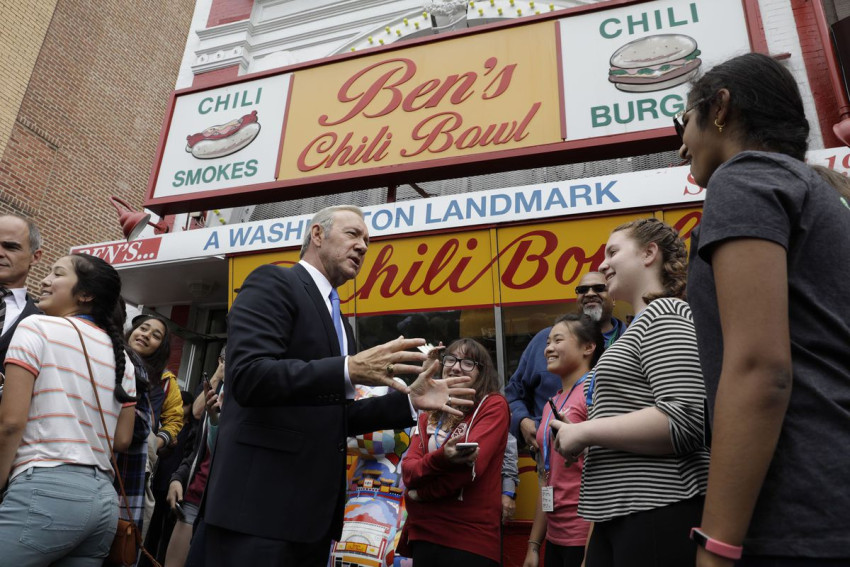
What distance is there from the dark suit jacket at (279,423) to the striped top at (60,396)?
709 mm

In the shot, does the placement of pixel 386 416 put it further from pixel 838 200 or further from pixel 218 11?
pixel 218 11

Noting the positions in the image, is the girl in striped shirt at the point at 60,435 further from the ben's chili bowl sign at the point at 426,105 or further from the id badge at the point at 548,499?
the ben's chili bowl sign at the point at 426,105

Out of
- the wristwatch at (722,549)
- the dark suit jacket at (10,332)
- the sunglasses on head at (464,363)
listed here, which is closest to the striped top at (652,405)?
the wristwatch at (722,549)

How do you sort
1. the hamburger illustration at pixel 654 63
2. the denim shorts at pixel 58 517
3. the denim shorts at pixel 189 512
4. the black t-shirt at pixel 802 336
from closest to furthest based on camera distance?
1. the black t-shirt at pixel 802 336
2. the denim shorts at pixel 58 517
3. the denim shorts at pixel 189 512
4. the hamburger illustration at pixel 654 63

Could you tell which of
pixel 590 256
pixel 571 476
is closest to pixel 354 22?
pixel 590 256

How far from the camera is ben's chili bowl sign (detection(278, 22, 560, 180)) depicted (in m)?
6.54

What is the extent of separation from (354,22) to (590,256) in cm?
635

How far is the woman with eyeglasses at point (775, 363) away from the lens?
1.04 m

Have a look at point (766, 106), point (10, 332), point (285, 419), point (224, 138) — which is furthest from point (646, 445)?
point (224, 138)

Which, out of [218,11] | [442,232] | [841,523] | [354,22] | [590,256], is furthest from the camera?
[218,11]

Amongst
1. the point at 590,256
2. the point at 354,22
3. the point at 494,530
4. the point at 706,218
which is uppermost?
the point at 354,22

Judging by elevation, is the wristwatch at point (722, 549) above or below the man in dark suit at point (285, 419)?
below

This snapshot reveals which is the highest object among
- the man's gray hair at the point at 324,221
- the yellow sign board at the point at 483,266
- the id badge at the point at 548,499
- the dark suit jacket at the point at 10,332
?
the yellow sign board at the point at 483,266

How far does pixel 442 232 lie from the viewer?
5.89m
